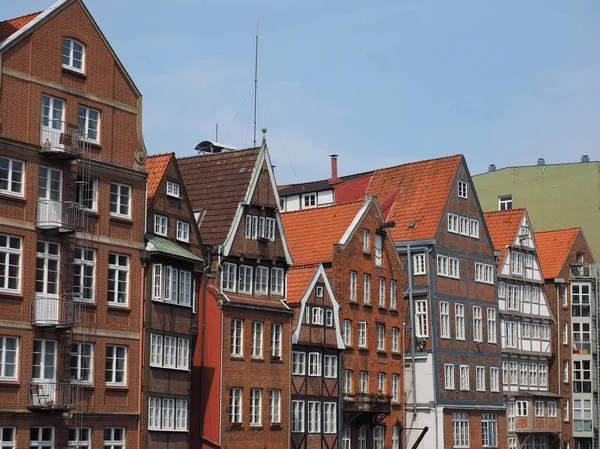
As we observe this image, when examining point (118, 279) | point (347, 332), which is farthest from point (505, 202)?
point (118, 279)

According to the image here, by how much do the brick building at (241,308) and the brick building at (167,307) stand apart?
2069 mm

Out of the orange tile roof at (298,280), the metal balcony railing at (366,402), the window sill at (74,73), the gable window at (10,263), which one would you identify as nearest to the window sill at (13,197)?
the gable window at (10,263)

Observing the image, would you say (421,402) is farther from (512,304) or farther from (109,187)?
(109,187)

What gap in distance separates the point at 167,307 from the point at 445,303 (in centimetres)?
2608

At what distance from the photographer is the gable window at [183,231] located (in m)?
55.0

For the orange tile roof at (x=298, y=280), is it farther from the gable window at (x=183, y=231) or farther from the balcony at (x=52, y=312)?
the balcony at (x=52, y=312)

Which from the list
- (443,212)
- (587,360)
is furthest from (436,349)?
(587,360)

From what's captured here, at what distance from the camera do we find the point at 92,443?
159 ft

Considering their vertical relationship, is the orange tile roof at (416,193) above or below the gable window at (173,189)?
above

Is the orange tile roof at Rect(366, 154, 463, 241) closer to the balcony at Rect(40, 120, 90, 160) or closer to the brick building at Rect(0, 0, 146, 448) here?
the brick building at Rect(0, 0, 146, 448)

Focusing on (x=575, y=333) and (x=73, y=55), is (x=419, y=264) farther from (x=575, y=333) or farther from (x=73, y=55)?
(x=73, y=55)

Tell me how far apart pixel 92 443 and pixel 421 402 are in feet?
94.1

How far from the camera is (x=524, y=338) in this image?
8381 centimetres

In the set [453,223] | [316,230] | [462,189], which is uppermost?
[462,189]
